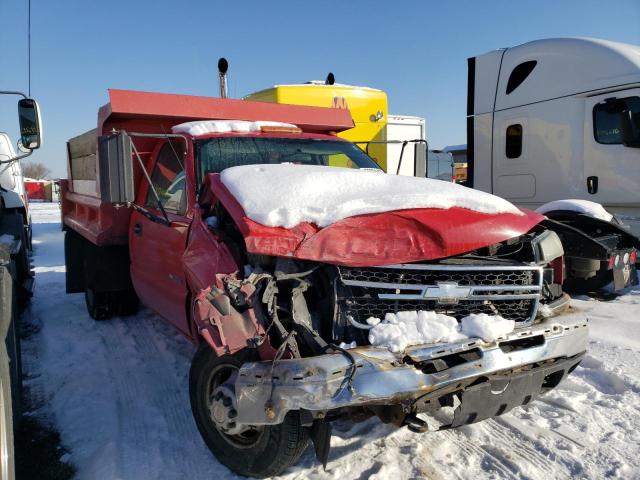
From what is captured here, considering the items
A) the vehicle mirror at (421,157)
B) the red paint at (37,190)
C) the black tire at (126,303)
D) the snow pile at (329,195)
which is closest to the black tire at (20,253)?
the black tire at (126,303)

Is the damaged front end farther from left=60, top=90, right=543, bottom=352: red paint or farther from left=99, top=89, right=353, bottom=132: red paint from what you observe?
left=99, top=89, right=353, bottom=132: red paint

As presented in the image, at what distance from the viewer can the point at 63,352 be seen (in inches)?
194

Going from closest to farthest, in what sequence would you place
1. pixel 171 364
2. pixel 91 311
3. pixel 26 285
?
pixel 171 364 < pixel 26 285 < pixel 91 311

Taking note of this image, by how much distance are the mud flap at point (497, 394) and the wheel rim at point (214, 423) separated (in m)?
1.05

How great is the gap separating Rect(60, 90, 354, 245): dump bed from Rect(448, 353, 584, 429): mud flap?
321cm

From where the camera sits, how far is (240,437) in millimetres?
2842

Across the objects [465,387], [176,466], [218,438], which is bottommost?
[176,466]

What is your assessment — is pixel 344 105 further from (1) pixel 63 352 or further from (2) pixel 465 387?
(2) pixel 465 387

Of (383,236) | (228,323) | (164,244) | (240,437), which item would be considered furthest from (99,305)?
(383,236)

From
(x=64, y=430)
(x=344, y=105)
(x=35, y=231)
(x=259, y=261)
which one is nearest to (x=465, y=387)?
(x=259, y=261)

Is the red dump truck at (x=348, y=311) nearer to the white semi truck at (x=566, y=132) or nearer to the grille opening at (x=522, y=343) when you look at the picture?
the grille opening at (x=522, y=343)

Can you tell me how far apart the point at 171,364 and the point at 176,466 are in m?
1.68

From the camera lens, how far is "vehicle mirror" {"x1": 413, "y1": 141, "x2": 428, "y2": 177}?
566cm

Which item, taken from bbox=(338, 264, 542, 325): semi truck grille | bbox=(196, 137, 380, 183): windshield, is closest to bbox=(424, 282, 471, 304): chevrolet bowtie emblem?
bbox=(338, 264, 542, 325): semi truck grille
